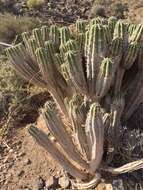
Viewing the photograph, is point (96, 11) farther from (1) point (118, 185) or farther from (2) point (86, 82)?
(1) point (118, 185)

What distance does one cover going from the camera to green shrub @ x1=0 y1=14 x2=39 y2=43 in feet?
32.5

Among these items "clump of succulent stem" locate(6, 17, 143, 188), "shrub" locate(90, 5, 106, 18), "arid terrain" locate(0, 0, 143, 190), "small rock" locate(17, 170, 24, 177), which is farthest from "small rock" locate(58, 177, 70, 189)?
"shrub" locate(90, 5, 106, 18)

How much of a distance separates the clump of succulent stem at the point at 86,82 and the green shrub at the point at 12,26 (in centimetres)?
431

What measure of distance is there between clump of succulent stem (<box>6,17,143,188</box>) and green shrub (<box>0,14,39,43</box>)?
431 centimetres

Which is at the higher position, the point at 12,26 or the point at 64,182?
the point at 64,182

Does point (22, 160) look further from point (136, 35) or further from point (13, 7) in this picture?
point (13, 7)

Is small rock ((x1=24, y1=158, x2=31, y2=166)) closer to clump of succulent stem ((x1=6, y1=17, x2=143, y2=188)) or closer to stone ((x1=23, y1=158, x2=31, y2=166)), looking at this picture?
stone ((x1=23, y1=158, x2=31, y2=166))

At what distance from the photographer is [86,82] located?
202 inches

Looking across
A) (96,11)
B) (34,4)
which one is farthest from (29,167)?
(34,4)

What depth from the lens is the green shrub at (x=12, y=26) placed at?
9898 millimetres

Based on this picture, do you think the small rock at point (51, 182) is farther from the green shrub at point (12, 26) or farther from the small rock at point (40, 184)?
the green shrub at point (12, 26)

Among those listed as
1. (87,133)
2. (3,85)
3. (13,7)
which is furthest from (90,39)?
(13,7)

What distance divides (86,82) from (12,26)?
5718 mm

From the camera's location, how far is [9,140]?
19.3ft
